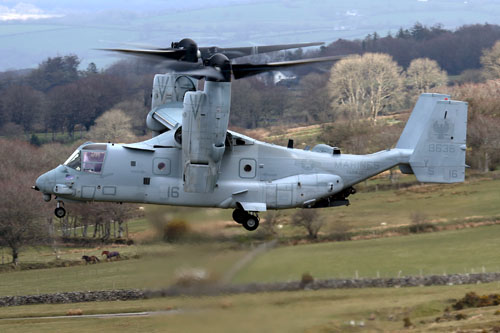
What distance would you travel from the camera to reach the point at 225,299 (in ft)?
102

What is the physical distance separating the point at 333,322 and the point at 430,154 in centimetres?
879

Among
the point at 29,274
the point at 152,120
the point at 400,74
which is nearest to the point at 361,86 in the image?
the point at 400,74

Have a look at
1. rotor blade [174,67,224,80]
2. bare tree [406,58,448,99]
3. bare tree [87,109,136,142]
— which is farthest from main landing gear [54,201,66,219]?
bare tree [406,58,448,99]

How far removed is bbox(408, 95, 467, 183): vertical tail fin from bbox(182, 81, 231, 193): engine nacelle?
9.50m

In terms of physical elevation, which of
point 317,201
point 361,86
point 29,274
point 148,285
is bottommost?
point 29,274

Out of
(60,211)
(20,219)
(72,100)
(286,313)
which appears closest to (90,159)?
(60,211)

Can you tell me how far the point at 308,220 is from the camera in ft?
179

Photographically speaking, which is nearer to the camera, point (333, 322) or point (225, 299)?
point (225, 299)

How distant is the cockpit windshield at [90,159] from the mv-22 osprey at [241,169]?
0.14ft

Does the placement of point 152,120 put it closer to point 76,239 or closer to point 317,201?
point 317,201

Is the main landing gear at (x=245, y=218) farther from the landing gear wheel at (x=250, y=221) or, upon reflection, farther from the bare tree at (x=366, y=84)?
the bare tree at (x=366, y=84)

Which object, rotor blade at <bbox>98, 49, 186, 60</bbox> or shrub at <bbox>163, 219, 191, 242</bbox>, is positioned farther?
shrub at <bbox>163, 219, 191, 242</bbox>

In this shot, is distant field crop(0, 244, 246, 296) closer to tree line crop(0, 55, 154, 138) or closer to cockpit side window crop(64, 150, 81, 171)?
cockpit side window crop(64, 150, 81, 171)

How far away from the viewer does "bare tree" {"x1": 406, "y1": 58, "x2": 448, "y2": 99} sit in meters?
151
